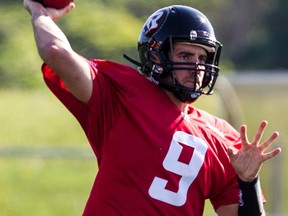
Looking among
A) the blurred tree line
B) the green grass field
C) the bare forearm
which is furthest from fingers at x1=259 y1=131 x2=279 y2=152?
the blurred tree line

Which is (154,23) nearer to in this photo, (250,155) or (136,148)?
(136,148)

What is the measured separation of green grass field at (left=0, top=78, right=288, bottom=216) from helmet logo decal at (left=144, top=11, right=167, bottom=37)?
13.5 feet

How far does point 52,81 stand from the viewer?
15.5 ft

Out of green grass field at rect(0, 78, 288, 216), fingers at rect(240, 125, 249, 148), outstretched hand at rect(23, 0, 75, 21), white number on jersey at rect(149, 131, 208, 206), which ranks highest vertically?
outstretched hand at rect(23, 0, 75, 21)

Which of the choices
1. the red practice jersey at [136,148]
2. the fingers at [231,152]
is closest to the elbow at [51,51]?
the red practice jersey at [136,148]

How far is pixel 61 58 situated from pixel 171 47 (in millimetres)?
601

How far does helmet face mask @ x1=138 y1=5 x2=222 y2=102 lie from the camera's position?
481 centimetres

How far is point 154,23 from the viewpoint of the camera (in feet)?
16.4

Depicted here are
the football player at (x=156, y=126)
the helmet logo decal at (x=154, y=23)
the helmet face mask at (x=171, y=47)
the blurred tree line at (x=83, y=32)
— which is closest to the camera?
the football player at (x=156, y=126)

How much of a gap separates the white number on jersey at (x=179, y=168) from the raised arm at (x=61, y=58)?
44 cm

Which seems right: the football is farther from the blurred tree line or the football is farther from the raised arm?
the blurred tree line

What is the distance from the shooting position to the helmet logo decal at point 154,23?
4965 millimetres

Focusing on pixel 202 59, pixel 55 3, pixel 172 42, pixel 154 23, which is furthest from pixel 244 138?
pixel 55 3

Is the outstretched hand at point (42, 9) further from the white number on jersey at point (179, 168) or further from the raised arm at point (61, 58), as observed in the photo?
the white number on jersey at point (179, 168)
